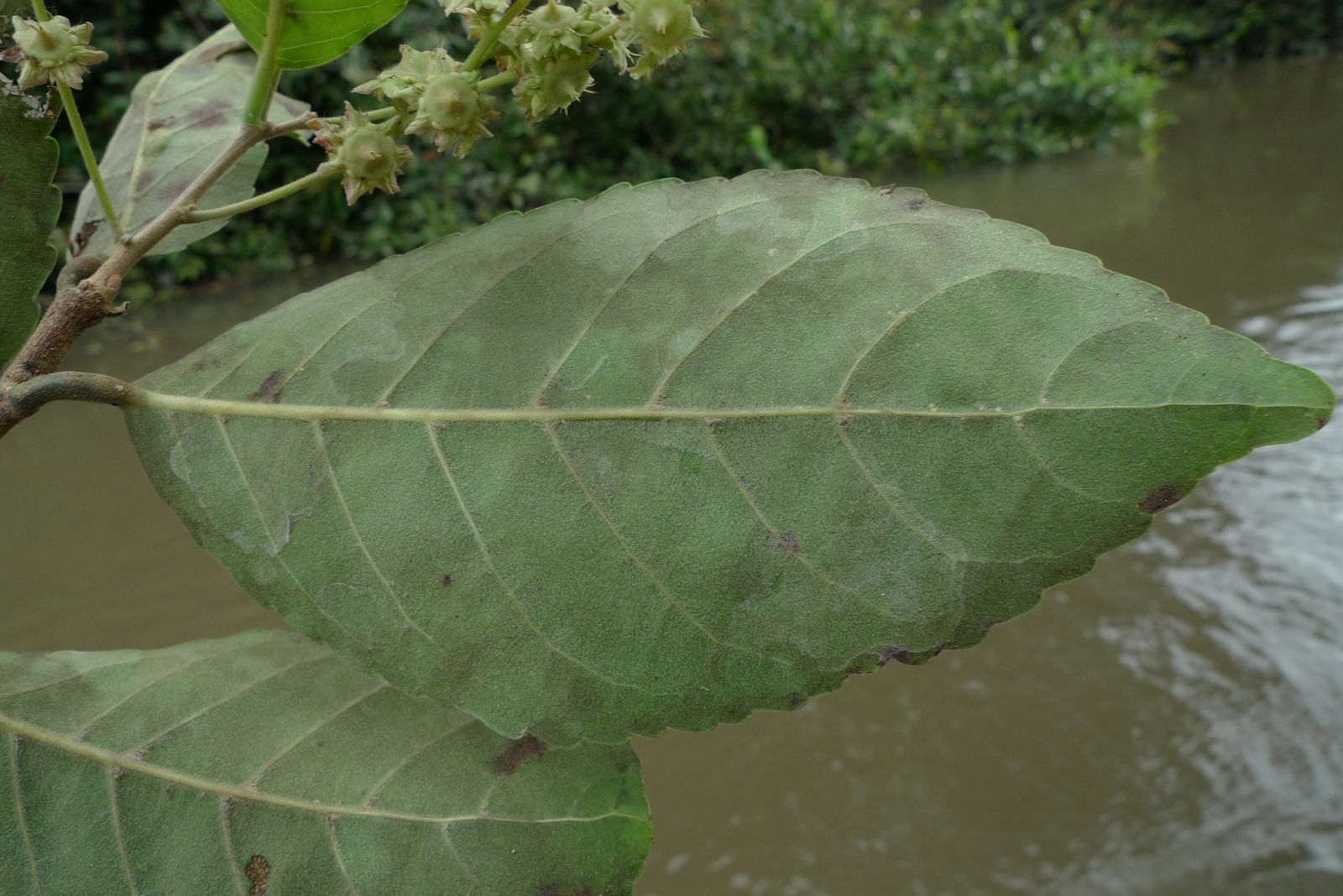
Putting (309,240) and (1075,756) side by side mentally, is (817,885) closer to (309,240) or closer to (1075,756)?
(1075,756)

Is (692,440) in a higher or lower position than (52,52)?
lower

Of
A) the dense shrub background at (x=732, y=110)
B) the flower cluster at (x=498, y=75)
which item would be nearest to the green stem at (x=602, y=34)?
the flower cluster at (x=498, y=75)

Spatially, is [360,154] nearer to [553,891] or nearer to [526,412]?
[526,412]

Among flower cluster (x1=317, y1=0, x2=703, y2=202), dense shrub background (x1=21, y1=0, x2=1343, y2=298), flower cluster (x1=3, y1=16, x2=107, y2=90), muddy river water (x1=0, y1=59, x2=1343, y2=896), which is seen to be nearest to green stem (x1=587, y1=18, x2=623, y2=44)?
flower cluster (x1=317, y1=0, x2=703, y2=202)

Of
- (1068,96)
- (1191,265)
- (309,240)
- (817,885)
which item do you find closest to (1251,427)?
(817,885)

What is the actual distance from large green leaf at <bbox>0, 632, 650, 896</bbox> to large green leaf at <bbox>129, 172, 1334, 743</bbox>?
0.04 meters

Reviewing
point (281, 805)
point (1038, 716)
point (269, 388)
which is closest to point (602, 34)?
point (269, 388)

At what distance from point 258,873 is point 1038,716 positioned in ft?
2.78

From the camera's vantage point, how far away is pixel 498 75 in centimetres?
28

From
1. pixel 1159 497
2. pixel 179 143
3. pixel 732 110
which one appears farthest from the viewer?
pixel 732 110

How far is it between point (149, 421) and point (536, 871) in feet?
0.61

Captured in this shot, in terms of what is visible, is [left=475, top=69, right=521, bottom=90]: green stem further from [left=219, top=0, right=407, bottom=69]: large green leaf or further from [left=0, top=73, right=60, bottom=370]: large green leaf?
[left=0, top=73, right=60, bottom=370]: large green leaf

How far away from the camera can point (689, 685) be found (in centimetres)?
28

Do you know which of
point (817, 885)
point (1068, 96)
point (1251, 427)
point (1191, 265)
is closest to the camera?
point (1251, 427)
